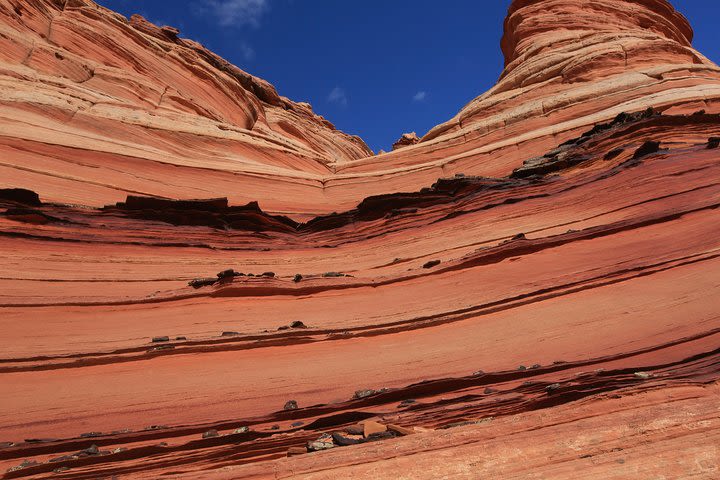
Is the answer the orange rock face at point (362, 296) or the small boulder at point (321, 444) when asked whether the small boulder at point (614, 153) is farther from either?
the small boulder at point (321, 444)

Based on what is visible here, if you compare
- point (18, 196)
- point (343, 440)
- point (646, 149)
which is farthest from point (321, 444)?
point (646, 149)

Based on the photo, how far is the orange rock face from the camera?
479 centimetres

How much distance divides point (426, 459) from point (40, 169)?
13756 millimetres

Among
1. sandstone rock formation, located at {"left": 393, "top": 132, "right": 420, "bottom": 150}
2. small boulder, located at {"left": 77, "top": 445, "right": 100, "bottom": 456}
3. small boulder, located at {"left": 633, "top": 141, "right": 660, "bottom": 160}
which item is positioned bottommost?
small boulder, located at {"left": 77, "top": 445, "right": 100, "bottom": 456}

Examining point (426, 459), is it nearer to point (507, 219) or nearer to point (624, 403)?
point (624, 403)

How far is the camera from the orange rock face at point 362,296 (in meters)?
4.79

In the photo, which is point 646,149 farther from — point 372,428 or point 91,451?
point 91,451

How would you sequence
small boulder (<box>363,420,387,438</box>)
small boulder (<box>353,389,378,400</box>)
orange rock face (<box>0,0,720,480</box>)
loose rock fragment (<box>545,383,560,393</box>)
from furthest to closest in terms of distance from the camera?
small boulder (<box>353,389,378,400</box>)
loose rock fragment (<box>545,383,560,393</box>)
small boulder (<box>363,420,387,438</box>)
orange rock face (<box>0,0,720,480</box>)

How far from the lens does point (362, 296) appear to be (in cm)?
1026

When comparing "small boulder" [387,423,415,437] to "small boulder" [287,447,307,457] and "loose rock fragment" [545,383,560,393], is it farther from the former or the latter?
"loose rock fragment" [545,383,560,393]

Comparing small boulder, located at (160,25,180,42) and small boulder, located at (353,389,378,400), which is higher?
small boulder, located at (160,25,180,42)

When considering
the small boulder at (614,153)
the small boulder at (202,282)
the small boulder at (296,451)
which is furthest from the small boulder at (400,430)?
the small boulder at (614,153)

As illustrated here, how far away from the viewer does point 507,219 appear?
13.1 meters

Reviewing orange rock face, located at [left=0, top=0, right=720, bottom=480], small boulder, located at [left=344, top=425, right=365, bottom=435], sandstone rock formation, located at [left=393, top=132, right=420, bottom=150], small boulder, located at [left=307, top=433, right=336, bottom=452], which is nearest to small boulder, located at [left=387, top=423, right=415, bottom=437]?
orange rock face, located at [left=0, top=0, right=720, bottom=480]
